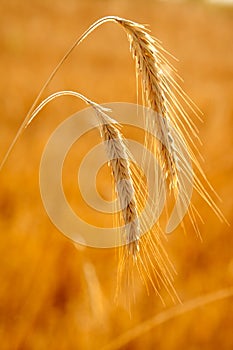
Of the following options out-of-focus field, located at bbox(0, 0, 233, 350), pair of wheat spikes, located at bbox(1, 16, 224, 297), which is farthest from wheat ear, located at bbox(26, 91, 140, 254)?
out-of-focus field, located at bbox(0, 0, 233, 350)

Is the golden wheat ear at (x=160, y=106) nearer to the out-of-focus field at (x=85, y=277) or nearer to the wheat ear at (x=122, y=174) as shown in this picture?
the wheat ear at (x=122, y=174)

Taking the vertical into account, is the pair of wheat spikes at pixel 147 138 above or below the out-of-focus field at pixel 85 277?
above

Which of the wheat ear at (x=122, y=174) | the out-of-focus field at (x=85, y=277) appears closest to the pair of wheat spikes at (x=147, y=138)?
the wheat ear at (x=122, y=174)

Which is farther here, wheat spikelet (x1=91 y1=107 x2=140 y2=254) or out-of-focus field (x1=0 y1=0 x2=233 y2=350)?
out-of-focus field (x1=0 y1=0 x2=233 y2=350)

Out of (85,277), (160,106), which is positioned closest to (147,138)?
(160,106)

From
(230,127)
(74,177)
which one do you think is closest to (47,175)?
(74,177)

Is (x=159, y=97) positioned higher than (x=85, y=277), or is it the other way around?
(x=159, y=97)

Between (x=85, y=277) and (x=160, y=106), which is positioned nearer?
(x=160, y=106)

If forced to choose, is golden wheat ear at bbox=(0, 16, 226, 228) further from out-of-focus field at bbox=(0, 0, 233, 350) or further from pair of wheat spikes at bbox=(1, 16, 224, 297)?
out-of-focus field at bbox=(0, 0, 233, 350)

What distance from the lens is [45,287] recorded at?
6.14ft

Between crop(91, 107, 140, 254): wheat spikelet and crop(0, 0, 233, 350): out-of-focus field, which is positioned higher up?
crop(91, 107, 140, 254): wheat spikelet

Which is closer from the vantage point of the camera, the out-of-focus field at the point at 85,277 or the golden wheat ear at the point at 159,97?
the golden wheat ear at the point at 159,97

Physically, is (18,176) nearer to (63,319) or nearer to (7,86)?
(63,319)

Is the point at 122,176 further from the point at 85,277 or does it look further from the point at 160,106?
the point at 85,277
